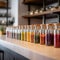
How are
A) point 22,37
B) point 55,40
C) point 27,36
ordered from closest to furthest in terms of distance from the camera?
point 55,40
point 27,36
point 22,37

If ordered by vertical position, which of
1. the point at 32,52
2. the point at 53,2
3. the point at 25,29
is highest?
the point at 53,2

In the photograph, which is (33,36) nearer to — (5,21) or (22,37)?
(22,37)

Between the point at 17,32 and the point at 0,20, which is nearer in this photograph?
the point at 17,32

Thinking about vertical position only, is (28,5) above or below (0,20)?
above

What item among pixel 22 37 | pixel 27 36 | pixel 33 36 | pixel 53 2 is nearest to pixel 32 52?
pixel 33 36

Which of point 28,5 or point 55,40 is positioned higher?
point 28,5

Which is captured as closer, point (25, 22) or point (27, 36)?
point (27, 36)

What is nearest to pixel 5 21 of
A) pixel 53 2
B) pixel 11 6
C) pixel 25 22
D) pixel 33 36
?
pixel 11 6

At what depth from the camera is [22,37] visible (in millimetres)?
1603

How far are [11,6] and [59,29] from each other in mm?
4714

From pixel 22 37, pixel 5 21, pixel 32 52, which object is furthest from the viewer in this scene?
pixel 5 21

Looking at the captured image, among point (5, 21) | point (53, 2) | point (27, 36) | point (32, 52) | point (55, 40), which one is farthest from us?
point (5, 21)

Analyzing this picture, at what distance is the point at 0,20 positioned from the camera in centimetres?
550

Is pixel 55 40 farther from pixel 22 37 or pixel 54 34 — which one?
pixel 22 37
